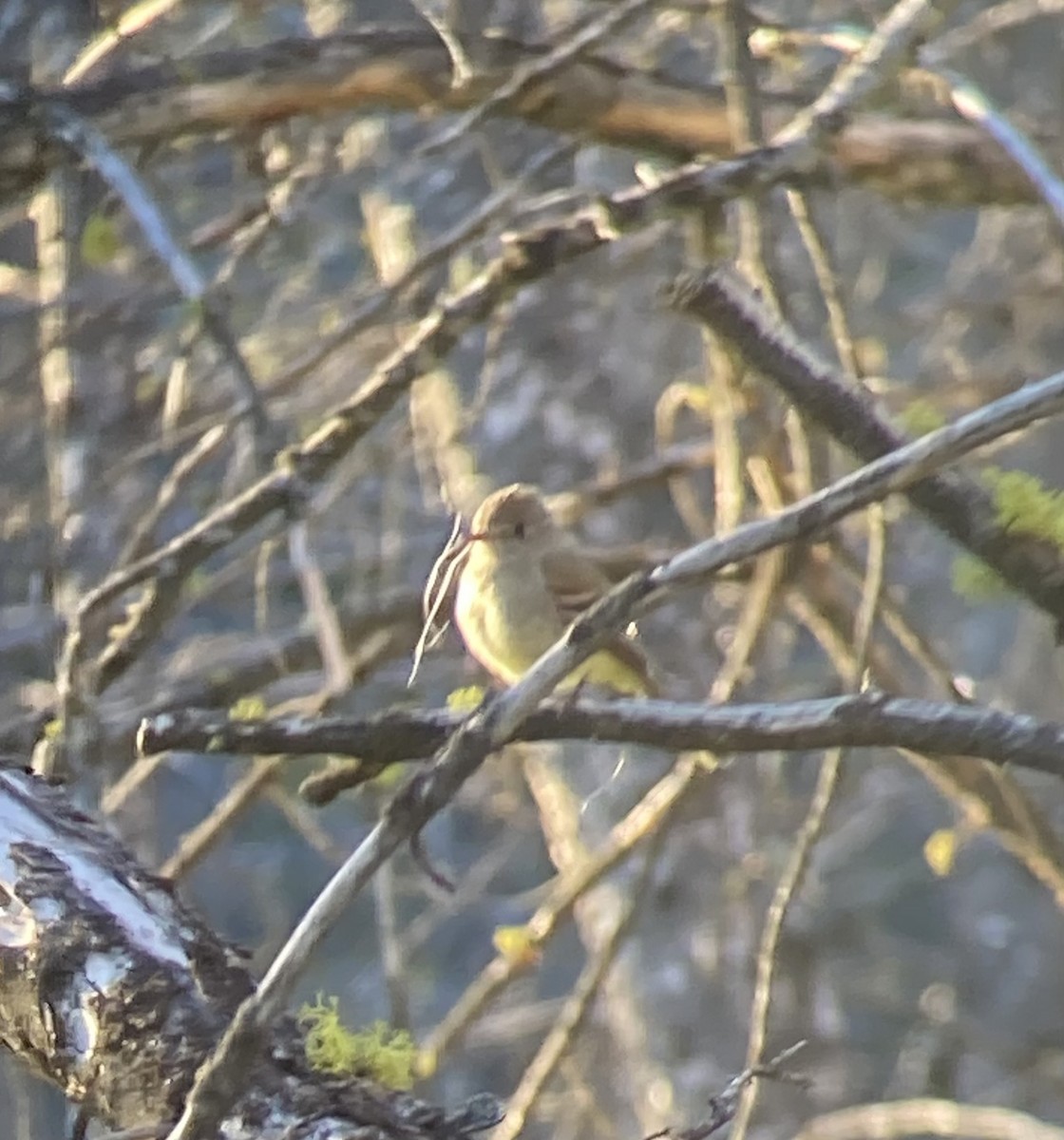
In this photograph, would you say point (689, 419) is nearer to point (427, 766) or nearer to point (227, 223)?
point (227, 223)

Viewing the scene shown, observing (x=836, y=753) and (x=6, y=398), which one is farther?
(x=6, y=398)

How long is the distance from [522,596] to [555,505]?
0.73 meters

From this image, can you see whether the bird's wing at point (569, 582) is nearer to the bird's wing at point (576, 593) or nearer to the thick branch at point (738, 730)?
the bird's wing at point (576, 593)

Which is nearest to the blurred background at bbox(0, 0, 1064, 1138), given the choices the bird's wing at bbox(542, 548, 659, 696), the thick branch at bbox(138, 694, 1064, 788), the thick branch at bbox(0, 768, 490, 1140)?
the bird's wing at bbox(542, 548, 659, 696)

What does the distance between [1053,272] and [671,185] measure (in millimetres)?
2284

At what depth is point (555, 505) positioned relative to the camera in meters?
2.78

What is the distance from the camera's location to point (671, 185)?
1.48 meters

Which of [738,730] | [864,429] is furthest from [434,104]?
[738,730]

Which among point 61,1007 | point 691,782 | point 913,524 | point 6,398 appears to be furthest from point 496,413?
point 61,1007

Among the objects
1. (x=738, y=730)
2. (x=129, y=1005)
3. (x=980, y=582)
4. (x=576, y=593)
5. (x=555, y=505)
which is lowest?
(x=555, y=505)

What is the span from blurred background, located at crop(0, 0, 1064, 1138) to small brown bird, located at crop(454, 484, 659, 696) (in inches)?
6.0

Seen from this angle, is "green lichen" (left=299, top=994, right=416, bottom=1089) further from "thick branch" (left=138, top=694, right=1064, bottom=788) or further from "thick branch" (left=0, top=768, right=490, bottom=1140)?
"thick branch" (left=138, top=694, right=1064, bottom=788)

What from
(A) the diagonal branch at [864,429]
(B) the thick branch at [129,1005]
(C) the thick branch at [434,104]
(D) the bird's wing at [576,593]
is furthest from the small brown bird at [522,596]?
(B) the thick branch at [129,1005]

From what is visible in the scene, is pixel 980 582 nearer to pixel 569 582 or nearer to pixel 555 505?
pixel 569 582
